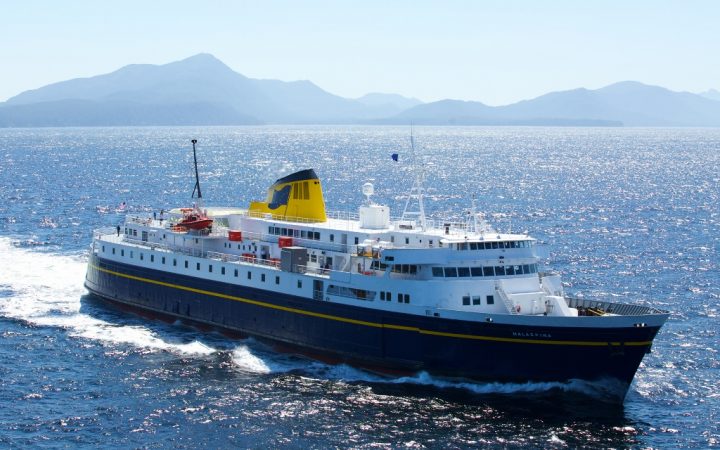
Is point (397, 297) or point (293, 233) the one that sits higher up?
point (293, 233)

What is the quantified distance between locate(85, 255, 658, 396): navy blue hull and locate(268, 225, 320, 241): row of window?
398cm

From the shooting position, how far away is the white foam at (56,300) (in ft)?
161

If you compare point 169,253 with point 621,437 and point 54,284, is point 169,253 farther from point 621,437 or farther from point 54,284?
point 621,437

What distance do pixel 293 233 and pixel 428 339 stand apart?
12.2 metres

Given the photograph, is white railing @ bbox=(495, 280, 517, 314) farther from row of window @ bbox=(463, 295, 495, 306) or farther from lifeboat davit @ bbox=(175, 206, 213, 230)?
lifeboat davit @ bbox=(175, 206, 213, 230)

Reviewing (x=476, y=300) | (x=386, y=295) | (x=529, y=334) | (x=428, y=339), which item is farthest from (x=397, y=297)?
(x=529, y=334)

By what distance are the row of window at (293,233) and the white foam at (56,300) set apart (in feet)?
25.6

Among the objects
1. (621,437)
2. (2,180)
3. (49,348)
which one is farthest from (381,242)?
(2,180)

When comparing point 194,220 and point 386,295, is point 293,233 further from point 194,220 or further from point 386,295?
point 386,295

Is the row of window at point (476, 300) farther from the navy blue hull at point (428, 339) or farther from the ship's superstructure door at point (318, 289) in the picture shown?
the ship's superstructure door at point (318, 289)

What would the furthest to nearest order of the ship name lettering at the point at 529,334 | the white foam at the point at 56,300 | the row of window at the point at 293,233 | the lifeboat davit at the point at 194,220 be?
the lifeboat davit at the point at 194,220, the white foam at the point at 56,300, the row of window at the point at 293,233, the ship name lettering at the point at 529,334

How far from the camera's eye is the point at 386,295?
139 feet

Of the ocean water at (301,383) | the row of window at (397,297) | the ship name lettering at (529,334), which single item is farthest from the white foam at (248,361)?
the ship name lettering at (529,334)

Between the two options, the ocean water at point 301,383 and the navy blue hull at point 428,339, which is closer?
the ocean water at point 301,383
